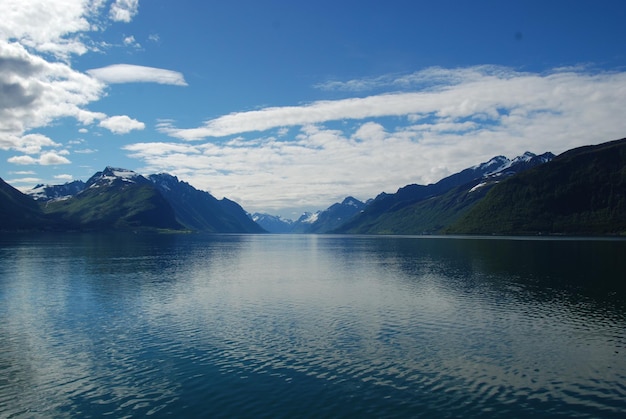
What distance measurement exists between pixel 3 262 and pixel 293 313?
398 ft

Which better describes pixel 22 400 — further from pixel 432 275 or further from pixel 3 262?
pixel 3 262

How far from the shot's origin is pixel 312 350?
4862 cm

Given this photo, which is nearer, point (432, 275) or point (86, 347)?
point (86, 347)

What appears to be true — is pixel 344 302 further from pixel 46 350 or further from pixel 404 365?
pixel 46 350

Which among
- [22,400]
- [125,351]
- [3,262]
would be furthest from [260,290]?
[3,262]

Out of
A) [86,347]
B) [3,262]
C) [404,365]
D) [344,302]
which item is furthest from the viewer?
[3,262]

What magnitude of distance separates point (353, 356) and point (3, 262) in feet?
464

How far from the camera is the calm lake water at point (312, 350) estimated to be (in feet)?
114

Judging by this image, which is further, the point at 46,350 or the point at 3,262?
the point at 3,262

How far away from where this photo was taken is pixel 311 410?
33344 mm

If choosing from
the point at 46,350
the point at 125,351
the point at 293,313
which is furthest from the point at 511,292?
the point at 46,350

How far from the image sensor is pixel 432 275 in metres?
120

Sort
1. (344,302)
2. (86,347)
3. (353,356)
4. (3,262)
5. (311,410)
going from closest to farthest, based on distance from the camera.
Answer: (311,410) < (353,356) < (86,347) < (344,302) < (3,262)

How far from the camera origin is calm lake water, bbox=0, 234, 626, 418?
114ft
